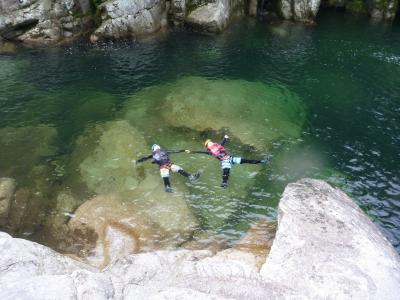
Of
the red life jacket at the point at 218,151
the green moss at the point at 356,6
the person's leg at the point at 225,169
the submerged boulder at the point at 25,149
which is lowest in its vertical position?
the submerged boulder at the point at 25,149

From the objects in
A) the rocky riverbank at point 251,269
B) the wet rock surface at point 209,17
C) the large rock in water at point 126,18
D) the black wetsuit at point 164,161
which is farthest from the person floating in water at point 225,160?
the large rock in water at point 126,18

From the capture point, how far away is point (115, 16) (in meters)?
36.3

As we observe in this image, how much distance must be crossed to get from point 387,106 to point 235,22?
21.6 meters

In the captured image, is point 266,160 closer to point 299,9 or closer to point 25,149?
point 25,149

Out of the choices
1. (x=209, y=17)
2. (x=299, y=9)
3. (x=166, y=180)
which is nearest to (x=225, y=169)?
(x=166, y=180)

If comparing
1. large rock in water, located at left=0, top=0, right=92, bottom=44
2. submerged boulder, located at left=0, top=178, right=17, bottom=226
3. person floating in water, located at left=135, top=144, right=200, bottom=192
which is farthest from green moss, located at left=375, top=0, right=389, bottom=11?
submerged boulder, located at left=0, top=178, right=17, bottom=226

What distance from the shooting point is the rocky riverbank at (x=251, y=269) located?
1032 centimetres

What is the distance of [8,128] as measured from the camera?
2398cm

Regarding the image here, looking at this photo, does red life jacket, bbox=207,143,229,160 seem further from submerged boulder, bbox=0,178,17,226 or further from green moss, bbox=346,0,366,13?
green moss, bbox=346,0,366,13

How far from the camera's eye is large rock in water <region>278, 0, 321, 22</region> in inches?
1587

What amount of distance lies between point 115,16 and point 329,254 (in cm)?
3183

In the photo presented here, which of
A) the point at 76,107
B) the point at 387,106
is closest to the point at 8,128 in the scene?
the point at 76,107

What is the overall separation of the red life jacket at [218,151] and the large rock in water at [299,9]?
1099 inches

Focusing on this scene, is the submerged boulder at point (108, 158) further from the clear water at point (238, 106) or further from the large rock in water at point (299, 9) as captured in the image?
the large rock in water at point (299, 9)
